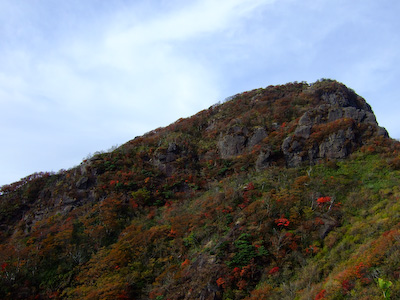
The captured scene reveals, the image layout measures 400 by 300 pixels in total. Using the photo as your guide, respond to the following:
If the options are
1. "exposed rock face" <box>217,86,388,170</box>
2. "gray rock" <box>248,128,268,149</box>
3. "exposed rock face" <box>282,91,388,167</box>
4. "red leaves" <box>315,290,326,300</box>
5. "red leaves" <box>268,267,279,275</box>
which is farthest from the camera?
"gray rock" <box>248,128,268,149</box>

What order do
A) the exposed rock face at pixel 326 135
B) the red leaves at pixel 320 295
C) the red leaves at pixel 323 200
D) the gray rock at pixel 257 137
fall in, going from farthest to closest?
the gray rock at pixel 257 137 < the exposed rock face at pixel 326 135 < the red leaves at pixel 323 200 < the red leaves at pixel 320 295

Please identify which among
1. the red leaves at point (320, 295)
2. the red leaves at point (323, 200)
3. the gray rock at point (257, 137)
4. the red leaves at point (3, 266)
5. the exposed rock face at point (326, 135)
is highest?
the gray rock at point (257, 137)

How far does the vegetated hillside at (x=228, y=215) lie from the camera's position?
21453mm

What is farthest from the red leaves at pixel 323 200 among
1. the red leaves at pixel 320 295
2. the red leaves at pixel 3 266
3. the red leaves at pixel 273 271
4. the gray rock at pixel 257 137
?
the red leaves at pixel 3 266

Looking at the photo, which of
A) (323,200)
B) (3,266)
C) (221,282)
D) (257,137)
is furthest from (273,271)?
(3,266)

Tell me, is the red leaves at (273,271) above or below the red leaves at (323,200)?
below

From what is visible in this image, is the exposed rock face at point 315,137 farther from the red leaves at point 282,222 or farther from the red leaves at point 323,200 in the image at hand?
the red leaves at point 282,222

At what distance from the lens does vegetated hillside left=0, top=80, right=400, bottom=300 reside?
2145 centimetres

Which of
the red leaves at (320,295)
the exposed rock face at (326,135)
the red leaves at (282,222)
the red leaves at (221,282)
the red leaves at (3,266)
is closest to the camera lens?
the red leaves at (320,295)

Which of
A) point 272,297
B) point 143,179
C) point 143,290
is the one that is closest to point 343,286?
point 272,297

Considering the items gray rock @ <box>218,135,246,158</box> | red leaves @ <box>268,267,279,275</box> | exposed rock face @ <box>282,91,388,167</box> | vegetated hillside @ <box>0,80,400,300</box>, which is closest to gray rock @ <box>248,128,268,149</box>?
vegetated hillside @ <box>0,80,400,300</box>

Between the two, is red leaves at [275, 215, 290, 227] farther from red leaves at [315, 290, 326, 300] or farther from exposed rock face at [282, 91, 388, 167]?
exposed rock face at [282, 91, 388, 167]

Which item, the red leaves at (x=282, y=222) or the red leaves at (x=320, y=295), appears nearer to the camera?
the red leaves at (x=320, y=295)

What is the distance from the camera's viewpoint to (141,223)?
34844 millimetres
